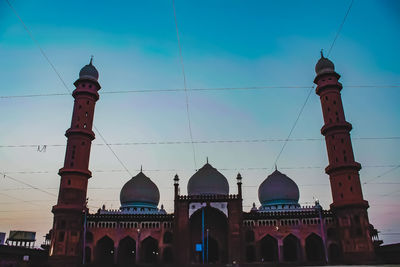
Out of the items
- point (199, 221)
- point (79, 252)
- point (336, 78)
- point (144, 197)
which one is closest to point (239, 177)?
point (199, 221)

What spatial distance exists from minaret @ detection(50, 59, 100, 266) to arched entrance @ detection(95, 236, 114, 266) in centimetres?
191

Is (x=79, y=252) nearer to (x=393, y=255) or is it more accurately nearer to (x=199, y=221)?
(x=199, y=221)

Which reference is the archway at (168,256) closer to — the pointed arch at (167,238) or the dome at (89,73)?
the pointed arch at (167,238)

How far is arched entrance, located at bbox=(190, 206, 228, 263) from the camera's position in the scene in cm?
3353

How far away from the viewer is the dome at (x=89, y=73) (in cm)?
3541

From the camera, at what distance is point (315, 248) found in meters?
34.5

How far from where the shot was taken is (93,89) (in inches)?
1394

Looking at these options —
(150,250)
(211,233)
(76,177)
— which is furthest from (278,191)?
(76,177)

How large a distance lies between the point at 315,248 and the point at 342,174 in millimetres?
8782

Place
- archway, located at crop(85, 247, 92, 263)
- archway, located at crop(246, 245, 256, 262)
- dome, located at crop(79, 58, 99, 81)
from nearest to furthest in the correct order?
archway, located at crop(85, 247, 92, 263) < archway, located at crop(246, 245, 256, 262) < dome, located at crop(79, 58, 99, 81)

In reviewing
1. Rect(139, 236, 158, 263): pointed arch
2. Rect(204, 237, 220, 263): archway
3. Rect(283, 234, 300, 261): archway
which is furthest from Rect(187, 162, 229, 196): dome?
Rect(283, 234, 300, 261): archway

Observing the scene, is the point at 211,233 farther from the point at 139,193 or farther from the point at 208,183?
the point at 139,193

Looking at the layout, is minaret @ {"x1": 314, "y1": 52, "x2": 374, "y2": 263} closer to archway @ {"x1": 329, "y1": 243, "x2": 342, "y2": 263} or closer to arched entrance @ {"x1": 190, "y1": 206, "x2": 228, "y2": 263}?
archway @ {"x1": 329, "y1": 243, "x2": 342, "y2": 263}

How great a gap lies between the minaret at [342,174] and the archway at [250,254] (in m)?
8.26
